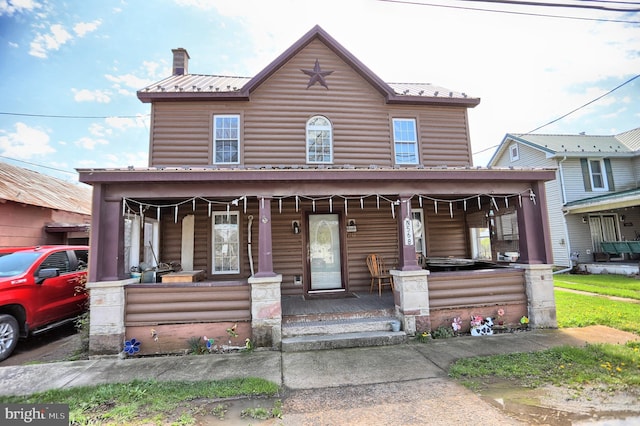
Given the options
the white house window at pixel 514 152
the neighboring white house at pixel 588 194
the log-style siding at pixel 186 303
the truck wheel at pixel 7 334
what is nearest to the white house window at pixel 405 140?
the log-style siding at pixel 186 303

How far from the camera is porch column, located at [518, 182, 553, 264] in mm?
5934

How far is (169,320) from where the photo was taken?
505cm

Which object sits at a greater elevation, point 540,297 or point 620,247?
point 620,247

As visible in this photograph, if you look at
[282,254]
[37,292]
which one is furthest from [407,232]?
[37,292]

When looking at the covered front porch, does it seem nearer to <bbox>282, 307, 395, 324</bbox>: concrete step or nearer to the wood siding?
<bbox>282, 307, 395, 324</bbox>: concrete step

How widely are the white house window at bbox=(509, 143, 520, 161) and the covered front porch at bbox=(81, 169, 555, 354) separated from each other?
12596mm

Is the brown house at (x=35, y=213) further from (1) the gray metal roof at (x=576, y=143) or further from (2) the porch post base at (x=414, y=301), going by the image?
(1) the gray metal roof at (x=576, y=143)

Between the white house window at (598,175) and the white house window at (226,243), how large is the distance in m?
17.5

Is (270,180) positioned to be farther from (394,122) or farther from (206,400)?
(394,122)

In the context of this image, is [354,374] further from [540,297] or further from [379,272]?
[540,297]

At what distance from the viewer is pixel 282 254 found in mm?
7465

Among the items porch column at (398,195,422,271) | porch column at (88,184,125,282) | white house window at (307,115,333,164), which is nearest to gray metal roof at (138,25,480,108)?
white house window at (307,115,333,164)

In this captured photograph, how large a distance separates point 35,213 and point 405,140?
12.2 metres

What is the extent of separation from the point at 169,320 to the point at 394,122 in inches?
283
